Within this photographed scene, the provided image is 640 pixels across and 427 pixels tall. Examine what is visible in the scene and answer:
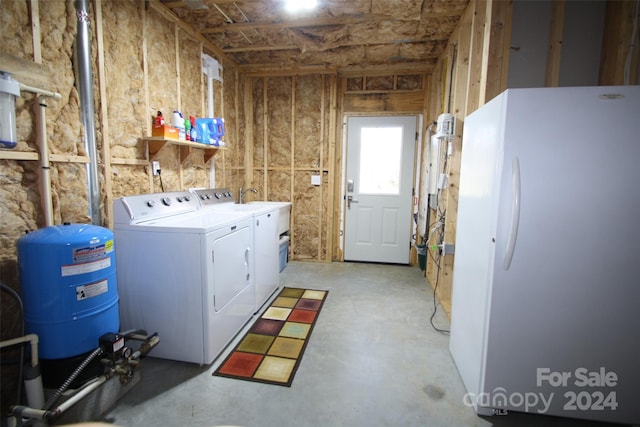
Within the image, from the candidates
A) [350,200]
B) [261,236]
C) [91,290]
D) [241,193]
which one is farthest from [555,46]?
[241,193]

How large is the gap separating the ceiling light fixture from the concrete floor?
284 cm

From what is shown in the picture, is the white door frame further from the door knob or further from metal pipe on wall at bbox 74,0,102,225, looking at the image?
metal pipe on wall at bbox 74,0,102,225

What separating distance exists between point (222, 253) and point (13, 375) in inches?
50.3

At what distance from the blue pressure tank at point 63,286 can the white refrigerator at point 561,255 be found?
Result: 2.11m

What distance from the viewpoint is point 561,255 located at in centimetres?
156

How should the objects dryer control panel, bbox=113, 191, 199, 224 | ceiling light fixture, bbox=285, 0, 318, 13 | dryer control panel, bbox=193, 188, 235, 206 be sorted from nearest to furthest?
dryer control panel, bbox=113, 191, 199, 224 → ceiling light fixture, bbox=285, 0, 318, 13 → dryer control panel, bbox=193, 188, 235, 206

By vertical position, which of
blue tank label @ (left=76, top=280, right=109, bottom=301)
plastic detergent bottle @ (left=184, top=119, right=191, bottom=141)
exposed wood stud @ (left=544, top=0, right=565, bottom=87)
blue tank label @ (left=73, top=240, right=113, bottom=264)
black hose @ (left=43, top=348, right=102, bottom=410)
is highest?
exposed wood stud @ (left=544, top=0, right=565, bottom=87)

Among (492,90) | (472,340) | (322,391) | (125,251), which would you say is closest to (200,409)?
(322,391)

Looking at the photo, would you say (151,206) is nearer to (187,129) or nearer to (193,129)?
Answer: (187,129)

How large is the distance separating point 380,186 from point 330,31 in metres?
2.16

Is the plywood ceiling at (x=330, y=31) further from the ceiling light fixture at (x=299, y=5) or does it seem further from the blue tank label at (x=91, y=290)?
the blue tank label at (x=91, y=290)

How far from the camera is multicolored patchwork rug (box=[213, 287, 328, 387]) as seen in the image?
208 centimetres

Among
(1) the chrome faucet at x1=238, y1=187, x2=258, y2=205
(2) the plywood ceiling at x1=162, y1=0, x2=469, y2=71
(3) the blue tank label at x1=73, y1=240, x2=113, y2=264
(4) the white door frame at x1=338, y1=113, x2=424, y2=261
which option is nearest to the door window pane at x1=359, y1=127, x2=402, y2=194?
(4) the white door frame at x1=338, y1=113, x2=424, y2=261

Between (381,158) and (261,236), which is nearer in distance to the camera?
(261,236)
